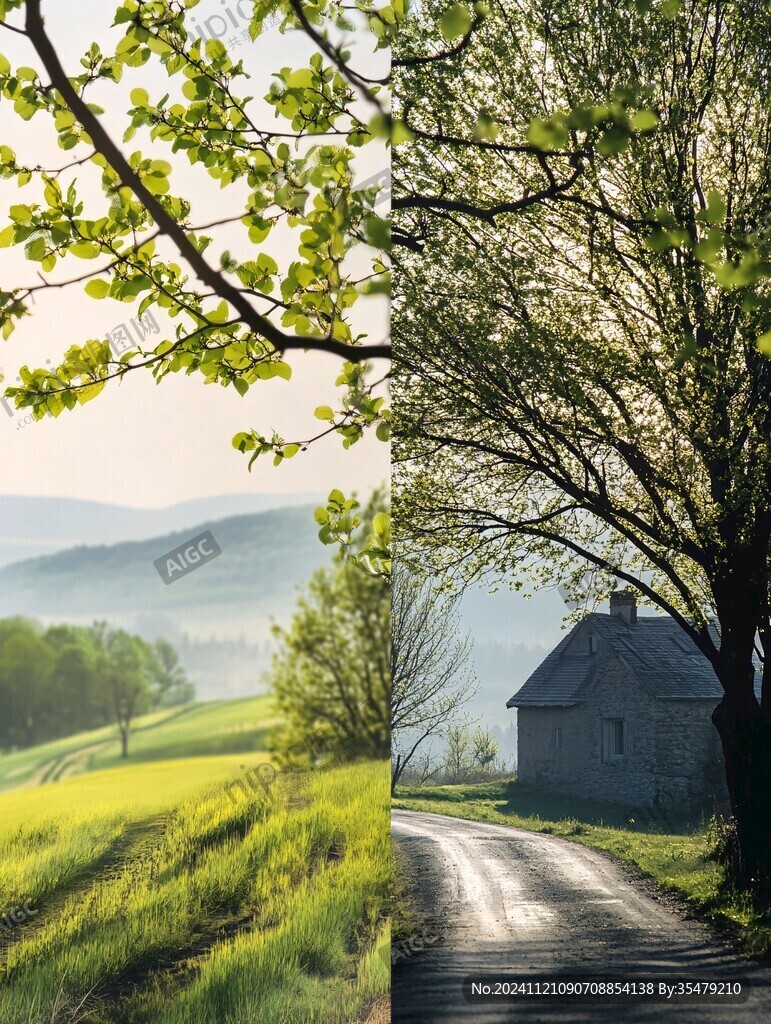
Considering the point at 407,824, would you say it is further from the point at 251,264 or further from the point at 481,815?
the point at 251,264

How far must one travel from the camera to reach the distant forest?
2.67 metres

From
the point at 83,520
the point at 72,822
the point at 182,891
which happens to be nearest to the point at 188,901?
the point at 182,891

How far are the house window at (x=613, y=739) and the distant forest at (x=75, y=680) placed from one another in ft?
4.15

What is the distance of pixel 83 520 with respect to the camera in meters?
2.79

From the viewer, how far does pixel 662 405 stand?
306cm

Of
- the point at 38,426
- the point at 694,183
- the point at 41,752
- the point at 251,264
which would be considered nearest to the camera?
the point at 251,264

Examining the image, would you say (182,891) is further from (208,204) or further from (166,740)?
(208,204)

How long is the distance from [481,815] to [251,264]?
1.81 m

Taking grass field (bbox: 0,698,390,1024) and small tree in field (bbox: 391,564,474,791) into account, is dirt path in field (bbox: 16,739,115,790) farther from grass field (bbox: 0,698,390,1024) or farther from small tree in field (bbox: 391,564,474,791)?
small tree in field (bbox: 391,564,474,791)

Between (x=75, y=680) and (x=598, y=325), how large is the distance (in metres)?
1.90

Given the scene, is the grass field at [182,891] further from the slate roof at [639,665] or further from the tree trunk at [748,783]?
the tree trunk at [748,783]

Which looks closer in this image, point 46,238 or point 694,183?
point 46,238

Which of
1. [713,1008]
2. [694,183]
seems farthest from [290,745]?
[694,183]

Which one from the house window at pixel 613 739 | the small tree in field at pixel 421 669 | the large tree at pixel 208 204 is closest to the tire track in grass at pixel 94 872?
the small tree in field at pixel 421 669
